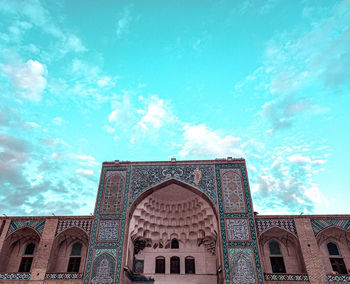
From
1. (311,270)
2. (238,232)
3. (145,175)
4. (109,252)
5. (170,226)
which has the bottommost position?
(311,270)

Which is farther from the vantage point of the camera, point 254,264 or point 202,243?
point 202,243

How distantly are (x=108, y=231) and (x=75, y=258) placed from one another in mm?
2329

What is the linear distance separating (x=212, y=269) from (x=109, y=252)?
210 inches

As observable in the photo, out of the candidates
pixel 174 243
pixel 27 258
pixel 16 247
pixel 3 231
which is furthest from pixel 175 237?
pixel 3 231

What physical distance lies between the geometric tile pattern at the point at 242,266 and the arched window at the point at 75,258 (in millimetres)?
6624

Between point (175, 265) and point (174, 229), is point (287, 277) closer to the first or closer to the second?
point (175, 265)

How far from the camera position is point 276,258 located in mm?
11844

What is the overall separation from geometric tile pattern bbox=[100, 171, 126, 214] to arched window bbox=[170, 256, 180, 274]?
Result: 421cm

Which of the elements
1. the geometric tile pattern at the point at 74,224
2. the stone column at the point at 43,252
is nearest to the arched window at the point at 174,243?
the geometric tile pattern at the point at 74,224

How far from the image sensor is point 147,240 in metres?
14.1

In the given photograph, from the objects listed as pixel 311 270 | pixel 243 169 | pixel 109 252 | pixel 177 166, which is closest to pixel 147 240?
pixel 109 252

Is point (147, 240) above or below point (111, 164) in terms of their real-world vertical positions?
below

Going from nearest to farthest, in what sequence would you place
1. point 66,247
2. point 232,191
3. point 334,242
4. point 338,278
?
1. point 338,278
2. point 334,242
3. point 232,191
4. point 66,247

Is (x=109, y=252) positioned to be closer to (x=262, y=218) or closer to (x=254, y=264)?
(x=254, y=264)
